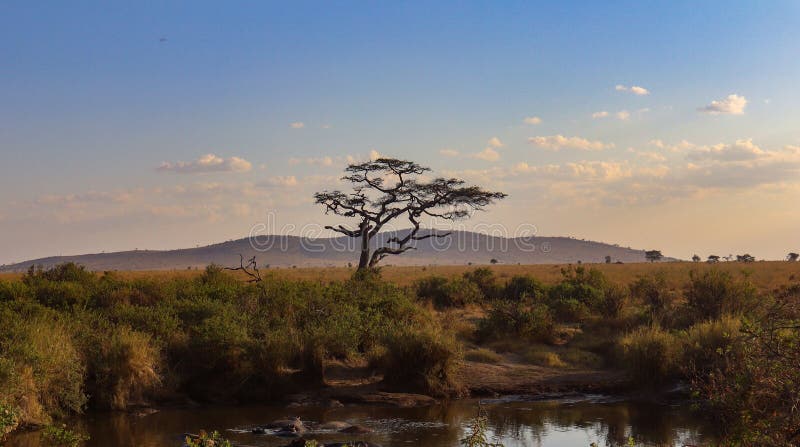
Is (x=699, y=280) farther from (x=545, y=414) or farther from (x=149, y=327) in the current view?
(x=149, y=327)

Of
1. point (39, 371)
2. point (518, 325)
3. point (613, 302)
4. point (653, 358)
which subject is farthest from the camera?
point (613, 302)

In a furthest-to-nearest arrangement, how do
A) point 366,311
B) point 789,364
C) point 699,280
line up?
→ point 699,280, point 366,311, point 789,364

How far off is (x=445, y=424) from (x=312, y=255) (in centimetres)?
16164

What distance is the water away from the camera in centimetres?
1284

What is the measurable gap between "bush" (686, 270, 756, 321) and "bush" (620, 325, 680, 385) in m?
4.94

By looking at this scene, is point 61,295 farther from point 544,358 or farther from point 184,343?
point 544,358

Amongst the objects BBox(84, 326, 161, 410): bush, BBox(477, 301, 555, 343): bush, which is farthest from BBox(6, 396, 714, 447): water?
BBox(477, 301, 555, 343): bush

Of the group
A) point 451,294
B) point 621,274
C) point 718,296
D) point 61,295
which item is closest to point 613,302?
point 718,296

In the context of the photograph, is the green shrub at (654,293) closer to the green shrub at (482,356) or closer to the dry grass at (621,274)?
the dry grass at (621,274)

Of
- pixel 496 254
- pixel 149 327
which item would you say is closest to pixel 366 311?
pixel 149 327

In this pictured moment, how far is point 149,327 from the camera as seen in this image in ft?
57.1

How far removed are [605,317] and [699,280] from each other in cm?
300

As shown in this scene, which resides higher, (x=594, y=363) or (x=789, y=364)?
(x=789, y=364)

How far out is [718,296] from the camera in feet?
75.3
